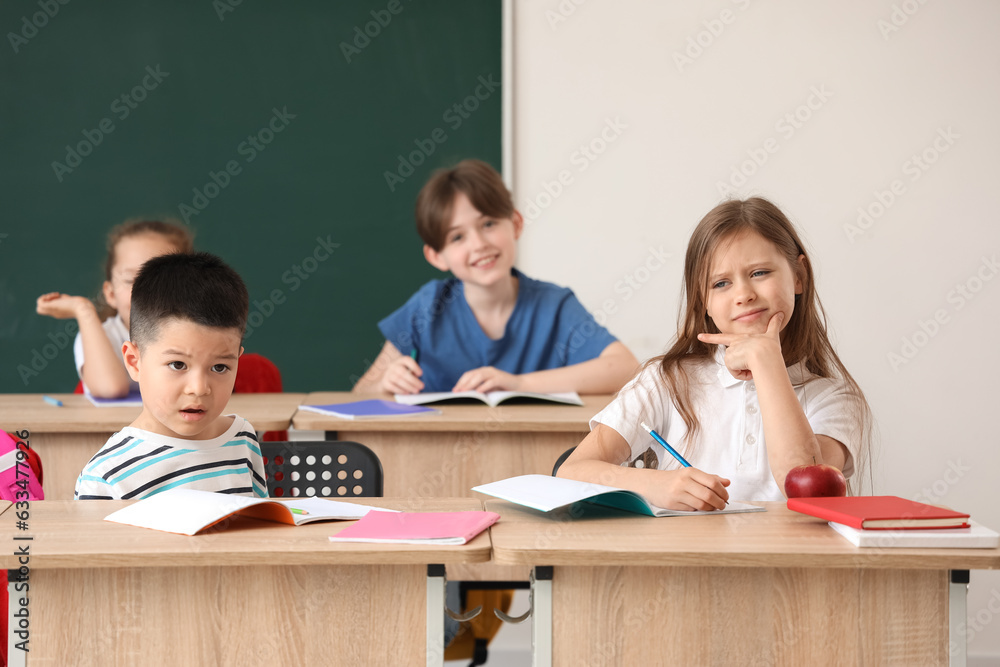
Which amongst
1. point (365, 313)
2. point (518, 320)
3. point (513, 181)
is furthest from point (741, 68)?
point (365, 313)

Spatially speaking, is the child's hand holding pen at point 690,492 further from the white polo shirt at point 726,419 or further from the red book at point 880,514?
the white polo shirt at point 726,419

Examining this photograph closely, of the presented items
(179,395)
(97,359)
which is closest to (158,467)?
(179,395)

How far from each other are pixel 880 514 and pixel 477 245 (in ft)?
5.91

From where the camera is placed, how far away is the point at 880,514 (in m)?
1.05

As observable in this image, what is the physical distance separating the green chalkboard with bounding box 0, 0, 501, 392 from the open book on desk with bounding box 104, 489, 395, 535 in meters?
2.21

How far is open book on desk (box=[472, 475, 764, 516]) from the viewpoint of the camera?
113cm

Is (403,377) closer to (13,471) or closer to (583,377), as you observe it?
(583,377)

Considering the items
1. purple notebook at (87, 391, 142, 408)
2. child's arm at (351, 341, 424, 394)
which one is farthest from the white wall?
purple notebook at (87, 391, 142, 408)

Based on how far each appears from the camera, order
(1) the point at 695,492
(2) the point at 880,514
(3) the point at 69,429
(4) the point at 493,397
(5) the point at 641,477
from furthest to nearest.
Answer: (4) the point at 493,397 → (3) the point at 69,429 → (5) the point at 641,477 → (1) the point at 695,492 → (2) the point at 880,514

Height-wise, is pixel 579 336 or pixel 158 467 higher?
pixel 579 336

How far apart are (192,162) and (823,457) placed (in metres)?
2.70

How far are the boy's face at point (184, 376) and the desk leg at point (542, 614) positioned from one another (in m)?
0.62

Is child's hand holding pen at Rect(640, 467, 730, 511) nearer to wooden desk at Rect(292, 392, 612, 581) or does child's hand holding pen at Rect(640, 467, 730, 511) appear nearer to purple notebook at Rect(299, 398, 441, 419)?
wooden desk at Rect(292, 392, 612, 581)

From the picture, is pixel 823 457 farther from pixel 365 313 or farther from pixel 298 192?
pixel 298 192
